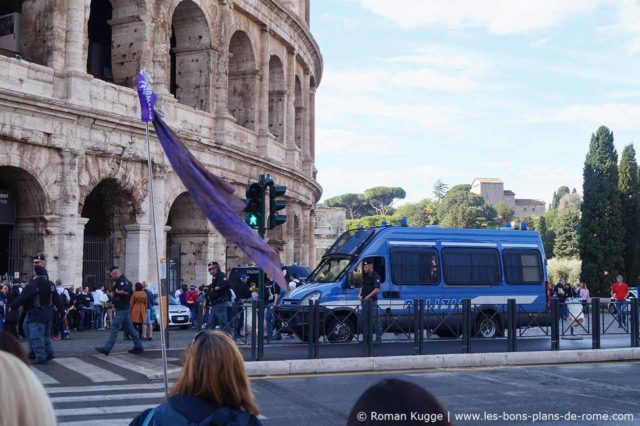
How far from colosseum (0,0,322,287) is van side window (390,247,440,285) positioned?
27.9ft

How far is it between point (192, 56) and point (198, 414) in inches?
997

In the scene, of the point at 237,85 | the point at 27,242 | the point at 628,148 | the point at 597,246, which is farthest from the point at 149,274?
the point at 628,148

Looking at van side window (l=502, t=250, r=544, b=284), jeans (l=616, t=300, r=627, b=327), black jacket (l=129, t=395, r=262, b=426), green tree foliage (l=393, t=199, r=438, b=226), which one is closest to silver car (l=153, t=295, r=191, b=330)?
van side window (l=502, t=250, r=544, b=284)

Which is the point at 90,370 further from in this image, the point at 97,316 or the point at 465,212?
the point at 465,212

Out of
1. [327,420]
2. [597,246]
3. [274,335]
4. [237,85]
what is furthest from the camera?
[597,246]

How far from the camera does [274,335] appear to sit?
14.7 m

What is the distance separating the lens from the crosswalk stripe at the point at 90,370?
37.1 feet

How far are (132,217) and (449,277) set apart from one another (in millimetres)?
11106

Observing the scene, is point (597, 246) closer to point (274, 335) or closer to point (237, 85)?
point (237, 85)

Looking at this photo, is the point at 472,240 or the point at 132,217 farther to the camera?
the point at 132,217

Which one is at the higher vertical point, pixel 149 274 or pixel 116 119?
pixel 116 119

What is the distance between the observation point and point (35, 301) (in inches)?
513

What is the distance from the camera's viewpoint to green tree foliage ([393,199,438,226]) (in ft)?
436

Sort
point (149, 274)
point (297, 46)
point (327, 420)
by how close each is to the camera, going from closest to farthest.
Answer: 1. point (327, 420)
2. point (149, 274)
3. point (297, 46)
